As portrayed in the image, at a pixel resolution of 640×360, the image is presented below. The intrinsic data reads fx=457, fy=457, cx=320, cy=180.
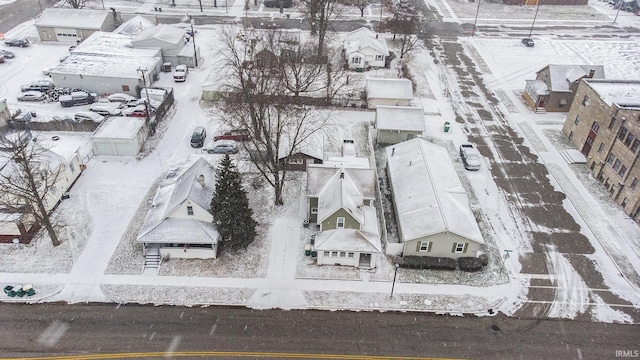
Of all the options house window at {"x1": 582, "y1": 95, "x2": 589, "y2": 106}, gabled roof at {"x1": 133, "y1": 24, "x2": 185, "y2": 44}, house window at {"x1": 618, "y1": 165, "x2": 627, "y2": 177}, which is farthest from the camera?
gabled roof at {"x1": 133, "y1": 24, "x2": 185, "y2": 44}

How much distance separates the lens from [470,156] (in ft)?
165

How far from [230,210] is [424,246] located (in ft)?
53.2

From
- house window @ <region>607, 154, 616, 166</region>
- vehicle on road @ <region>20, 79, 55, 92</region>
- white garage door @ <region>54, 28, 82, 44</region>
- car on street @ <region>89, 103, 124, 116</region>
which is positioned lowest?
car on street @ <region>89, 103, 124, 116</region>

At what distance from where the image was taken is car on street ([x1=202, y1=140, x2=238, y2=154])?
2009 inches

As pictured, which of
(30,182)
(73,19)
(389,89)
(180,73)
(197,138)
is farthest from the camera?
(73,19)

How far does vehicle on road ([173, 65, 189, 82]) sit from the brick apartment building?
51.4 metres

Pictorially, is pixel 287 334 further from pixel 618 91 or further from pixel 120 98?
pixel 618 91

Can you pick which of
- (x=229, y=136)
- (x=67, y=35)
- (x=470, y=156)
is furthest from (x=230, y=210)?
(x=67, y=35)

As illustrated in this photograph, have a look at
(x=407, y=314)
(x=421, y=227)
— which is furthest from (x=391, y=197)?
(x=407, y=314)

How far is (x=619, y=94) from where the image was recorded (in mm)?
51219

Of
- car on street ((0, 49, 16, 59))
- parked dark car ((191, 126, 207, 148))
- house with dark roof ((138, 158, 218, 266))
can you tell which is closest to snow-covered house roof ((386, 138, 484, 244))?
house with dark roof ((138, 158, 218, 266))

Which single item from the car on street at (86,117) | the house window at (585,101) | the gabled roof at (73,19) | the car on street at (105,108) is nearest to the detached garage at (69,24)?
the gabled roof at (73,19)

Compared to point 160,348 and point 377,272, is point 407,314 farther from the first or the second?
point 160,348

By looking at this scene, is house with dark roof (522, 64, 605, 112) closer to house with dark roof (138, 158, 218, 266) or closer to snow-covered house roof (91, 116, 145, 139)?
house with dark roof (138, 158, 218, 266)
